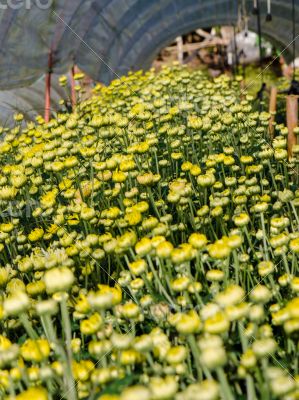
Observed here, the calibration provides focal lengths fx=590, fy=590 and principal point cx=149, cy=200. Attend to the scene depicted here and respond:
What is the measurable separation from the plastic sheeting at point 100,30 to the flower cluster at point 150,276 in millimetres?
1534

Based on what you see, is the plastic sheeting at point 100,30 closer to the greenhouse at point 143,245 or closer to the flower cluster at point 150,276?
the greenhouse at point 143,245

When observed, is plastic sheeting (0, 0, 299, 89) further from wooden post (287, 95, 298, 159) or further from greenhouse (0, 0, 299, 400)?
wooden post (287, 95, 298, 159)

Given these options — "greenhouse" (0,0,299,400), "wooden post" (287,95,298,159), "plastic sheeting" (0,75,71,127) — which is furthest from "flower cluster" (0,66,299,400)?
"plastic sheeting" (0,75,71,127)

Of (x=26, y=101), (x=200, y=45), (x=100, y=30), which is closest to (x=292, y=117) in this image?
(x=26, y=101)

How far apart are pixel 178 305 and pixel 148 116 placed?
114cm

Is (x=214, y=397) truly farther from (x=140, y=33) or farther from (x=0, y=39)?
(x=140, y=33)

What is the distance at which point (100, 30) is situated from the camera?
5480mm

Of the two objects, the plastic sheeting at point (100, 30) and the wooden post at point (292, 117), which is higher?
the plastic sheeting at point (100, 30)

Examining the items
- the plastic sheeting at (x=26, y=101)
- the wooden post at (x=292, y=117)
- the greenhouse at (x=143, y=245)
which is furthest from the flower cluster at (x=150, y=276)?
the plastic sheeting at (x=26, y=101)

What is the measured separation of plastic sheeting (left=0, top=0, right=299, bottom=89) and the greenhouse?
0.02 meters

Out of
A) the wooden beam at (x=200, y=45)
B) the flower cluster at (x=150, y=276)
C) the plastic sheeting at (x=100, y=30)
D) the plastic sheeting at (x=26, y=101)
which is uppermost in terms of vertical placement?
the wooden beam at (x=200, y=45)

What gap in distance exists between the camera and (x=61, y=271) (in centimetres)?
111

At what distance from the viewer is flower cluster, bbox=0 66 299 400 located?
102 cm

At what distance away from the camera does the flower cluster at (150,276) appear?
1.02 meters
